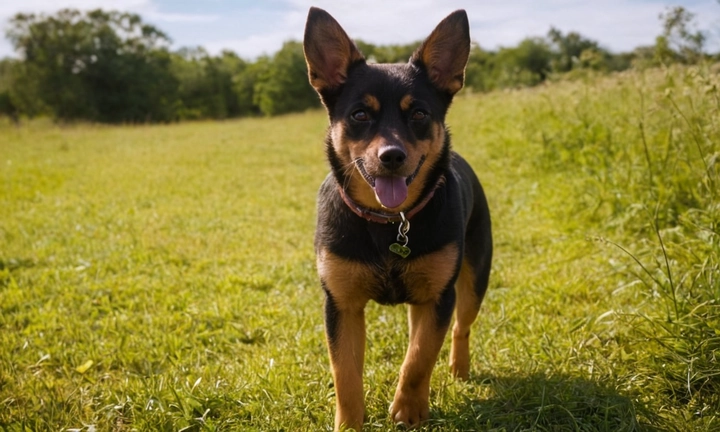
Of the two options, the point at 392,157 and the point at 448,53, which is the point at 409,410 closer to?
the point at 392,157

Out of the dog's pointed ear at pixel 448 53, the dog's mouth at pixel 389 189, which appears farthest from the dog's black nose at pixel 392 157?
the dog's pointed ear at pixel 448 53

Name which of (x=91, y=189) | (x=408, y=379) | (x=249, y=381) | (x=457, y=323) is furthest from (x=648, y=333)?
(x=91, y=189)

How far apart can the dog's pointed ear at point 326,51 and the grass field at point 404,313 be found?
173 centimetres

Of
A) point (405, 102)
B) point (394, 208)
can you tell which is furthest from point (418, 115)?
point (394, 208)

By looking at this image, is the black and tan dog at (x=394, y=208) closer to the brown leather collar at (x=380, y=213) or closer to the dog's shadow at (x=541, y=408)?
the brown leather collar at (x=380, y=213)

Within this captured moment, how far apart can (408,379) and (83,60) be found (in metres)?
54.6

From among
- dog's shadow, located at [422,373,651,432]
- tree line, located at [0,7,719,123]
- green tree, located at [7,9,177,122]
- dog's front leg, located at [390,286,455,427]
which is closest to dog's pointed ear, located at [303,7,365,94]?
dog's front leg, located at [390,286,455,427]

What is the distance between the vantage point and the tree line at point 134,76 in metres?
46.2

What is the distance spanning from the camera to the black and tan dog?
8.68 feet

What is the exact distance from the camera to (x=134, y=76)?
2020 inches

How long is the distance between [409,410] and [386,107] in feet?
5.21

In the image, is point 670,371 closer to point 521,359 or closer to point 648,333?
point 648,333

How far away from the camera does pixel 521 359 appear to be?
10.7 feet

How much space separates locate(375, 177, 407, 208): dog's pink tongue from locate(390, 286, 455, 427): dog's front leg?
519 mm
